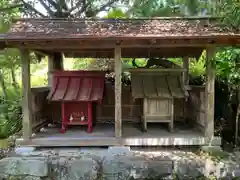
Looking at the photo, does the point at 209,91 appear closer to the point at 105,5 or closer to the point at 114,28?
the point at 114,28

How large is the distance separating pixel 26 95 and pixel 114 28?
86.3 inches

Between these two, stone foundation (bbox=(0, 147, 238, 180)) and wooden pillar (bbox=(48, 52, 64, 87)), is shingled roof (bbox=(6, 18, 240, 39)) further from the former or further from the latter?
stone foundation (bbox=(0, 147, 238, 180))

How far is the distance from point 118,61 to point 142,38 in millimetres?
720

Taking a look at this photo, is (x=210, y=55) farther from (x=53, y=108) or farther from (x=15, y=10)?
(x=15, y=10)

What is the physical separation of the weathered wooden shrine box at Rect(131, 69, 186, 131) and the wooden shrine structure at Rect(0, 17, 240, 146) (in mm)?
748

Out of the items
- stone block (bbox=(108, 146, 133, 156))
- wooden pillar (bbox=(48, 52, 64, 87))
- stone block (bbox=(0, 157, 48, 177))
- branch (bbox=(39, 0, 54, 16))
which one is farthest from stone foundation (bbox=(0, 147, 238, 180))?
branch (bbox=(39, 0, 54, 16))

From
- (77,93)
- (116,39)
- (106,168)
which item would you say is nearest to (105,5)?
(77,93)

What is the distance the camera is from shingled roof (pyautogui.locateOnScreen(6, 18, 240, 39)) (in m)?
4.50

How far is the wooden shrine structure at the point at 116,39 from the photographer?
4.47 metres

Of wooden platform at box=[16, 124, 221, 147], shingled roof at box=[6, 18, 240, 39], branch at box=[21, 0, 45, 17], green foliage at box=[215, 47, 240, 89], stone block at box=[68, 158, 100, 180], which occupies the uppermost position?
branch at box=[21, 0, 45, 17]

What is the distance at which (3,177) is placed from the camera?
14.9ft

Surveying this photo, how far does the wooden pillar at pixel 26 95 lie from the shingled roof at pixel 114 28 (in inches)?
21.4

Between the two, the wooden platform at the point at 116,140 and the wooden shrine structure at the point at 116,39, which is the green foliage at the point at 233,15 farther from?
the wooden platform at the point at 116,140

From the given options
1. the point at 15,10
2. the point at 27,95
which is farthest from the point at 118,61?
the point at 15,10
